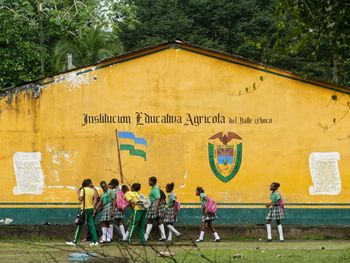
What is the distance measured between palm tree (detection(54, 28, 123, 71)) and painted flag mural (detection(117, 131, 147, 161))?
1299cm

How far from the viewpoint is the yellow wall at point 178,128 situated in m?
24.0

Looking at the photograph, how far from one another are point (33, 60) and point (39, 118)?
12.9 m

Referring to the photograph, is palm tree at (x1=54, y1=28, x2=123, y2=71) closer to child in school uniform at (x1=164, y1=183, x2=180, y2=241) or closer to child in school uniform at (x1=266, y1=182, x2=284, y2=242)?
child in school uniform at (x1=164, y1=183, x2=180, y2=241)

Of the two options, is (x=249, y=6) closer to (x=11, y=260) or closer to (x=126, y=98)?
(x=126, y=98)

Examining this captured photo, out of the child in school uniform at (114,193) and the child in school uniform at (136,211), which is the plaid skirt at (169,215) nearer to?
the child in school uniform at (136,211)

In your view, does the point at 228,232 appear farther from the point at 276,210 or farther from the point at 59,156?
the point at 59,156

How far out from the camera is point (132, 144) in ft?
79.0

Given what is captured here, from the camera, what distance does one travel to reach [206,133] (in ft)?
79.2

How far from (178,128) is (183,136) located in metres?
0.25

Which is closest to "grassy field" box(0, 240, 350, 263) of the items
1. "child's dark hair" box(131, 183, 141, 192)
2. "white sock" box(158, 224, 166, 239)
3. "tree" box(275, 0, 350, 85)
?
"white sock" box(158, 224, 166, 239)

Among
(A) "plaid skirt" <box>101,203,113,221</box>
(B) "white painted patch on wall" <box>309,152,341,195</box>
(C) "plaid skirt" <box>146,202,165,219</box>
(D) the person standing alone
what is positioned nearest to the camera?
(D) the person standing alone

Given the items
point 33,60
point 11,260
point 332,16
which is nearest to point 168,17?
point 33,60

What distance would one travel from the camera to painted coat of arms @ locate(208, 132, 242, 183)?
24047 mm

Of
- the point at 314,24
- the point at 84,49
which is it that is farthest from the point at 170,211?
the point at 84,49
